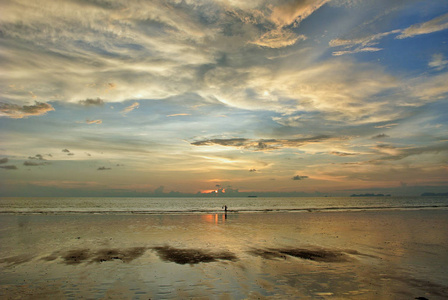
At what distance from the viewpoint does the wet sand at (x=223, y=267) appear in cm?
1526

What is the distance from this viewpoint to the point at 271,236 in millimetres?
34875

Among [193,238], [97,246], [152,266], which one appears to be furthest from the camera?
[193,238]

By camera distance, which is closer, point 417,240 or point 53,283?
point 53,283

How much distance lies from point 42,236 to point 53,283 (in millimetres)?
21567

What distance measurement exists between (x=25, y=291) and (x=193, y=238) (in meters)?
20.0

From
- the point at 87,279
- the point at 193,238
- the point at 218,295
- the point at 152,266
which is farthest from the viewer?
the point at 193,238

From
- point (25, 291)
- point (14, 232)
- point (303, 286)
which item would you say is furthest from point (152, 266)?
point (14, 232)

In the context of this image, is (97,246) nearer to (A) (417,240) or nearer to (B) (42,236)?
(B) (42,236)

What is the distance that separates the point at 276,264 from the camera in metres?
21.2

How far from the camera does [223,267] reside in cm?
2030

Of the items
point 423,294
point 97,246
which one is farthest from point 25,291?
point 423,294

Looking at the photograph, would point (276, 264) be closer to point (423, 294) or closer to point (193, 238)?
point (423, 294)

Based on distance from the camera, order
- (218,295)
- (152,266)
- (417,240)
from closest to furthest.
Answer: (218,295), (152,266), (417,240)

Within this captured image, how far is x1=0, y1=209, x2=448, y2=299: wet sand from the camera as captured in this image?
15.3m
